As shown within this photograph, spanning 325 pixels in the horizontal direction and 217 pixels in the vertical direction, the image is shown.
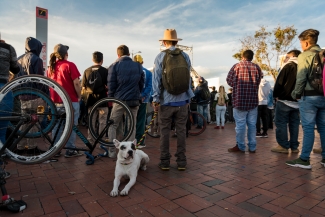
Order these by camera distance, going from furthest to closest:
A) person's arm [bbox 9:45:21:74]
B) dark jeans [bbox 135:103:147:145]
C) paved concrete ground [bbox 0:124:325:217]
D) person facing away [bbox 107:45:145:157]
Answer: dark jeans [bbox 135:103:147:145] → person facing away [bbox 107:45:145:157] → person's arm [bbox 9:45:21:74] → paved concrete ground [bbox 0:124:325:217]

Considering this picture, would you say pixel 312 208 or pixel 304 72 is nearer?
pixel 312 208

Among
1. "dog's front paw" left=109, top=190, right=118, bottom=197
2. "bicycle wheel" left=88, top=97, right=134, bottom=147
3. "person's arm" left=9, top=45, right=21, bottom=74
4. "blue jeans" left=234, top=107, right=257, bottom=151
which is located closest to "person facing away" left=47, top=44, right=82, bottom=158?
"bicycle wheel" left=88, top=97, right=134, bottom=147

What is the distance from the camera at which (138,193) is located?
8.95 feet

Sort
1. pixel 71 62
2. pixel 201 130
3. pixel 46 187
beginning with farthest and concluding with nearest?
pixel 201 130 → pixel 71 62 → pixel 46 187

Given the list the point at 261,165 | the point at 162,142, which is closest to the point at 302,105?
the point at 261,165

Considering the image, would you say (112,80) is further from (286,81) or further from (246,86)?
(286,81)

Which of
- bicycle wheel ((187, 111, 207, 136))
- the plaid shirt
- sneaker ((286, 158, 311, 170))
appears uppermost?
the plaid shirt

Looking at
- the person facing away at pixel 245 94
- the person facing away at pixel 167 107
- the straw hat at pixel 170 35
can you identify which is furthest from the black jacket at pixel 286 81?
the straw hat at pixel 170 35

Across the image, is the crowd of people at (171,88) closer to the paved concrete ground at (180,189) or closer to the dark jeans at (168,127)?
the dark jeans at (168,127)

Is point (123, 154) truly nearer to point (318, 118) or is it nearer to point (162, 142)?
point (162, 142)

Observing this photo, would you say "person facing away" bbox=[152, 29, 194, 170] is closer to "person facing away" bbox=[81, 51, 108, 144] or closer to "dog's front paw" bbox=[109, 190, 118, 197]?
"dog's front paw" bbox=[109, 190, 118, 197]

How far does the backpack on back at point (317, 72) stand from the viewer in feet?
→ 11.5

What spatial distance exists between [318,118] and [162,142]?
2614mm

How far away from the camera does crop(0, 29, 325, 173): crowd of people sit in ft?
11.7
